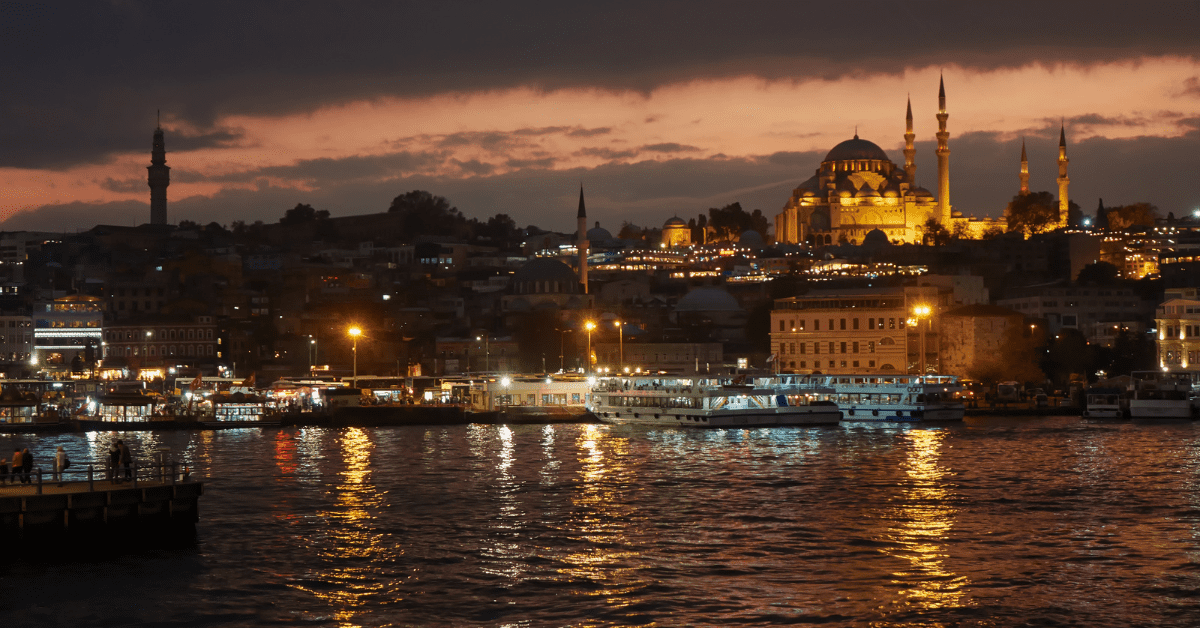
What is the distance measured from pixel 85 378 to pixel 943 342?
47.5m

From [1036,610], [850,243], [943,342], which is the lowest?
[1036,610]

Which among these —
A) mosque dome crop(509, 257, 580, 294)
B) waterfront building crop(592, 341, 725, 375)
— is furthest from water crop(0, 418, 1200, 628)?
mosque dome crop(509, 257, 580, 294)

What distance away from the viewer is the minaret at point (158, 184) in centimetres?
16125

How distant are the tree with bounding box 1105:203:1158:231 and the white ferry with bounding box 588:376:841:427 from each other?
77.1m

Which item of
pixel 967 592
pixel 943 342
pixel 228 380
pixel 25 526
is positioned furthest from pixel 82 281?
pixel 967 592

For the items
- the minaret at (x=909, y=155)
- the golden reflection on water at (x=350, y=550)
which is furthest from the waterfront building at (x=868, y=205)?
the golden reflection on water at (x=350, y=550)

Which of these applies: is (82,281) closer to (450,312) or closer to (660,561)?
(450,312)

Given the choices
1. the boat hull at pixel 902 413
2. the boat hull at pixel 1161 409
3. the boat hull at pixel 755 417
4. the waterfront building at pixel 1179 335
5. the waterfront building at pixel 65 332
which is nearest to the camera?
the boat hull at pixel 755 417

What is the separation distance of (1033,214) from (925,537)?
106103 mm

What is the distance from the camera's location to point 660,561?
2338 centimetres

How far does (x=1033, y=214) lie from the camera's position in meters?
126

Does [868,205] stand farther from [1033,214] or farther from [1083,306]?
[1083,306]

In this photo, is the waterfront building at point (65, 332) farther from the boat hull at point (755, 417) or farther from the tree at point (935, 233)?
the tree at point (935, 233)

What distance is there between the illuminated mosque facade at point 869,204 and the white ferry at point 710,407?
76.4 m
